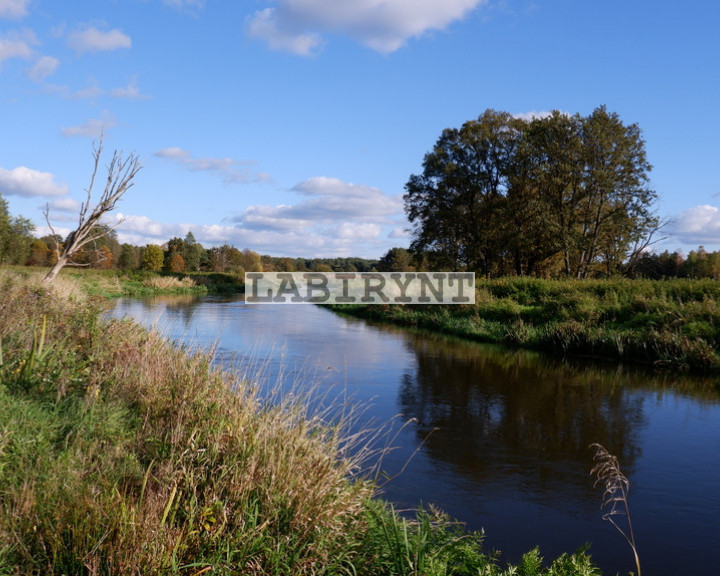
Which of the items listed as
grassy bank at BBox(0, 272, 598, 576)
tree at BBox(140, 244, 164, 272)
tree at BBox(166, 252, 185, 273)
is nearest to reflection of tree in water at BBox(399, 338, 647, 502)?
grassy bank at BBox(0, 272, 598, 576)

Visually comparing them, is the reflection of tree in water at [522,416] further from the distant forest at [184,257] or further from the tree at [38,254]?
the tree at [38,254]

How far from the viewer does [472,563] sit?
4035 millimetres

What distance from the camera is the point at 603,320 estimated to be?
1834 cm

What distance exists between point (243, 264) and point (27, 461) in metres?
73.8

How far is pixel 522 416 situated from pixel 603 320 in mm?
10358

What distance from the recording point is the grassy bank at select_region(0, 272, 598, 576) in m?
3.21

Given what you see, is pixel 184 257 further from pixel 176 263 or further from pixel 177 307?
pixel 177 307

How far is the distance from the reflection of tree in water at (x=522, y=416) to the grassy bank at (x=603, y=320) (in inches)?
85.0

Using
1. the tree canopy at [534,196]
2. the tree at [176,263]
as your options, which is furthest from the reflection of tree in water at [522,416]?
the tree at [176,263]

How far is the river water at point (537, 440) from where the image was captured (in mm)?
5229

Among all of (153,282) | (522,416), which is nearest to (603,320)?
(522,416)

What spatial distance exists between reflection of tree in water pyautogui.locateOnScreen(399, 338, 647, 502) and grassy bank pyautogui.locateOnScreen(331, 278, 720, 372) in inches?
85.0

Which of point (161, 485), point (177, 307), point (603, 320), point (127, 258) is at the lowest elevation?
point (177, 307)

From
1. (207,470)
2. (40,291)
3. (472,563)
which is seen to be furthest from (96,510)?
(40,291)
